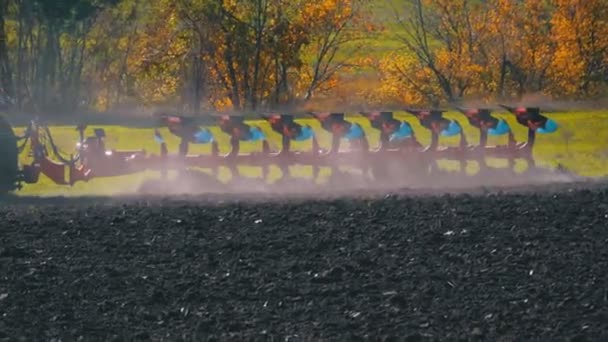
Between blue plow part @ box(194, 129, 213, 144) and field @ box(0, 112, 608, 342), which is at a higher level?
blue plow part @ box(194, 129, 213, 144)

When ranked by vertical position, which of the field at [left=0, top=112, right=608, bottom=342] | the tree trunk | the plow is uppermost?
the tree trunk

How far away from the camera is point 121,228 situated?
549 inches

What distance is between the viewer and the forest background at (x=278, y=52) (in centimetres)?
4244

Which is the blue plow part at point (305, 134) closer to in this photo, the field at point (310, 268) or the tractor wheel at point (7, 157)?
the field at point (310, 268)

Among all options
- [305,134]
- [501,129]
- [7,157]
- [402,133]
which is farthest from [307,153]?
[7,157]

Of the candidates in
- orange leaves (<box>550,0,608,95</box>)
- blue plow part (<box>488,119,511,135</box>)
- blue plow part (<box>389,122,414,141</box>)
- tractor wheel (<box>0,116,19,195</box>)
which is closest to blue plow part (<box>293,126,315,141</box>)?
blue plow part (<box>389,122,414,141</box>)

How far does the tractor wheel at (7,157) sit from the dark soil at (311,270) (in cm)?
206

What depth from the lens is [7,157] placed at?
17.9 meters

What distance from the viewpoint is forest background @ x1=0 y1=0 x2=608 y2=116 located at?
1671 inches

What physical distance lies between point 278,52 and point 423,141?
66.6 feet

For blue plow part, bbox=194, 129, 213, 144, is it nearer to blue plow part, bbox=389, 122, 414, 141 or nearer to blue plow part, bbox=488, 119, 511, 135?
blue plow part, bbox=389, 122, 414, 141

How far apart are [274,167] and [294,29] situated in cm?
2383

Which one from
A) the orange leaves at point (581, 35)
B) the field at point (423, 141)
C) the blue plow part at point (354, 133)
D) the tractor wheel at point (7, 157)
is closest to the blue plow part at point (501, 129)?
the field at point (423, 141)

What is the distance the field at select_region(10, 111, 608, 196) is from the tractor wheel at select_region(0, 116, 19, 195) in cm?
79
